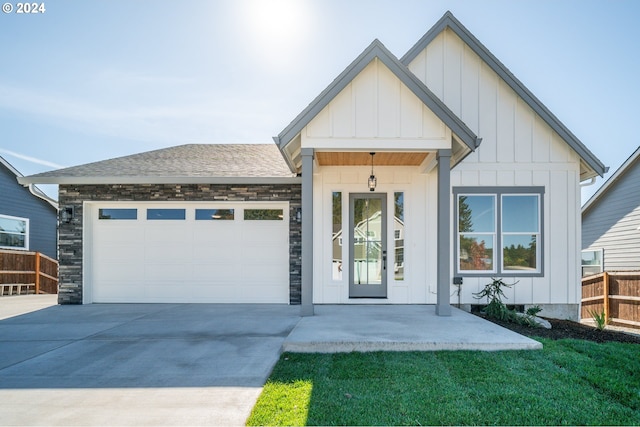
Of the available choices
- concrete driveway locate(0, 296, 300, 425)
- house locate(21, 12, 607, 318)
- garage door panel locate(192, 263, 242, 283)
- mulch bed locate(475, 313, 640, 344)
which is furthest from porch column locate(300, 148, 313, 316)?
mulch bed locate(475, 313, 640, 344)

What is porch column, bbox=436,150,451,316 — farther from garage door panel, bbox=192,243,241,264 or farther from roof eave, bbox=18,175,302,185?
garage door panel, bbox=192,243,241,264

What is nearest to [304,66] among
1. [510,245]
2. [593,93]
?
[510,245]

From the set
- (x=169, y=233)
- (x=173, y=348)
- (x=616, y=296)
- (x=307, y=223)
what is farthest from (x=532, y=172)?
(x=169, y=233)

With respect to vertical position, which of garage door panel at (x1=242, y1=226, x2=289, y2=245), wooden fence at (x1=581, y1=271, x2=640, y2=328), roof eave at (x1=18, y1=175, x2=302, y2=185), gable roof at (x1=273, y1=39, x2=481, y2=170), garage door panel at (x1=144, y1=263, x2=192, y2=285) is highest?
gable roof at (x1=273, y1=39, x2=481, y2=170)

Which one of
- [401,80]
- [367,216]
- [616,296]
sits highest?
[401,80]

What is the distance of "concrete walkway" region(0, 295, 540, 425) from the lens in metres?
3.60

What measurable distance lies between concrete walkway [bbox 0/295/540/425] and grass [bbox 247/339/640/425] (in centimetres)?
30

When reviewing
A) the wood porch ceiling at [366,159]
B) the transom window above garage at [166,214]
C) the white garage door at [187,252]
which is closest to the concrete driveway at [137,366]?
the white garage door at [187,252]

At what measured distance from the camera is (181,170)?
942 centimetres

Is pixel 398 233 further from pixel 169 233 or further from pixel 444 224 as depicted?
pixel 169 233

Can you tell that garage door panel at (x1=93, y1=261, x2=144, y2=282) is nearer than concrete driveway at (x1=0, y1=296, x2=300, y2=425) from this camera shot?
No

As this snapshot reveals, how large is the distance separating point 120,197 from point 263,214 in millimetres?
3479

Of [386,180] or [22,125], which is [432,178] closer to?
[386,180]

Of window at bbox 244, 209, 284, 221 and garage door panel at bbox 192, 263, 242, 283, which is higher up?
window at bbox 244, 209, 284, 221
